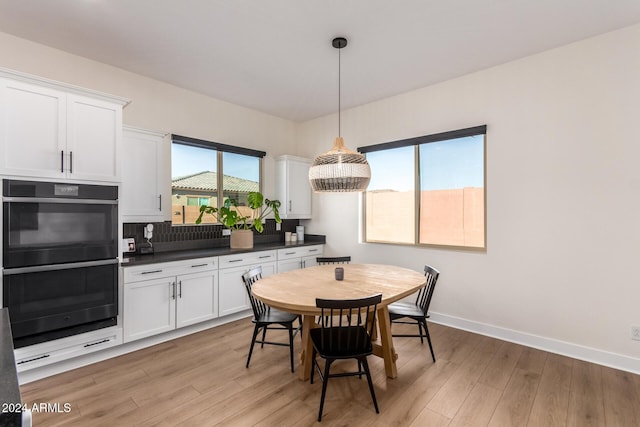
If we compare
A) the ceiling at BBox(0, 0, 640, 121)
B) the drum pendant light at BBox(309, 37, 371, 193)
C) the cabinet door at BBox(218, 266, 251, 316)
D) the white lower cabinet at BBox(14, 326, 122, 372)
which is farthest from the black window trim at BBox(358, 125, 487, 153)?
the white lower cabinet at BBox(14, 326, 122, 372)

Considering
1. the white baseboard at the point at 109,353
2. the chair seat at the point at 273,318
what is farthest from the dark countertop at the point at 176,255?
the chair seat at the point at 273,318

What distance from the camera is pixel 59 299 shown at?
8.61ft

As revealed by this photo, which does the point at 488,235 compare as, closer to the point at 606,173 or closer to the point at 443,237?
the point at 443,237

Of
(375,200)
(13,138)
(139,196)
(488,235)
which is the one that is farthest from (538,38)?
(13,138)

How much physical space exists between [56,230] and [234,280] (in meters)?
1.90

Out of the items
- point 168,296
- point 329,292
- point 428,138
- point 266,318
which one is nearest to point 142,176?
point 168,296

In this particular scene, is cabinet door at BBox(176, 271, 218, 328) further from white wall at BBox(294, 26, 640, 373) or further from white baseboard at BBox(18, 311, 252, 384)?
white wall at BBox(294, 26, 640, 373)

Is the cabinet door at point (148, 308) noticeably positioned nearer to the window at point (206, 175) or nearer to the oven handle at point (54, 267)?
the oven handle at point (54, 267)

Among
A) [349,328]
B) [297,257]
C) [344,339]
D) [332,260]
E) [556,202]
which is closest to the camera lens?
[349,328]

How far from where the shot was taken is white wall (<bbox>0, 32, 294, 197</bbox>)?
303 cm

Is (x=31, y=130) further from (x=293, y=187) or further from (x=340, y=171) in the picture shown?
(x=293, y=187)

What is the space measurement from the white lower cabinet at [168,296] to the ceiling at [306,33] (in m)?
2.21

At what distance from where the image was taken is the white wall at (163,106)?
303 cm

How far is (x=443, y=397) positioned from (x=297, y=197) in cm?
352
